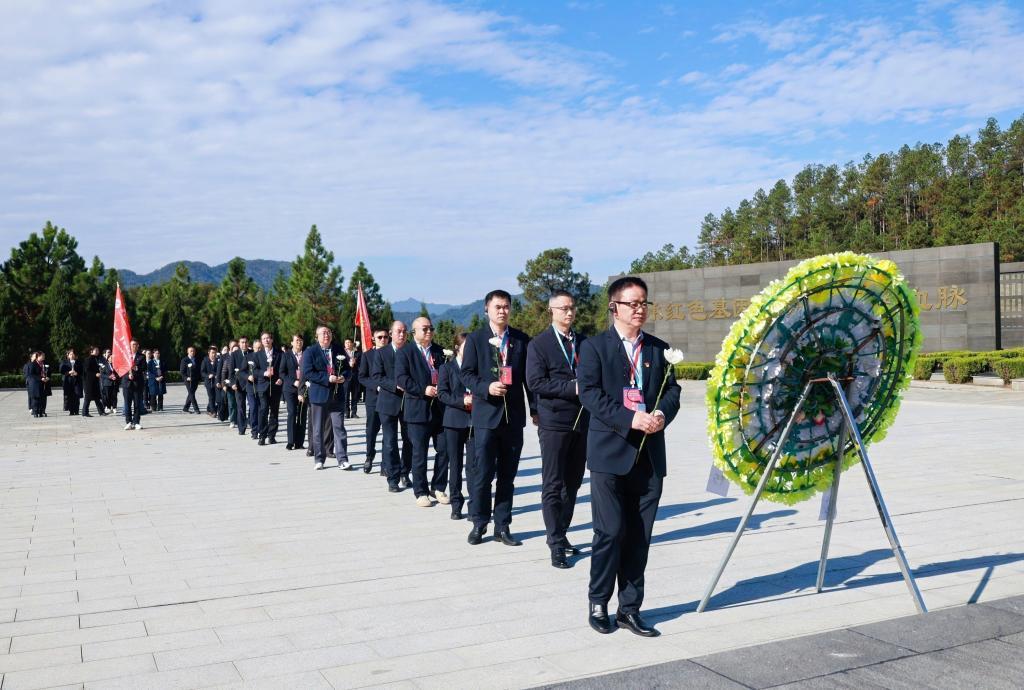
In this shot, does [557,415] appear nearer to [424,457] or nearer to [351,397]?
[424,457]

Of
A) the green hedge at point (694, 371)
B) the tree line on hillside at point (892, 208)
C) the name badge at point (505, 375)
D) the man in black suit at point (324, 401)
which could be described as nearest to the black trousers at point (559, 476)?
the name badge at point (505, 375)

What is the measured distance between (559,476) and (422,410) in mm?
2774

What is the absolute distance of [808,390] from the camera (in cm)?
476

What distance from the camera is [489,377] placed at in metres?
7.00

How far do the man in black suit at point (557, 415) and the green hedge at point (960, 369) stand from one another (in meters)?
20.6

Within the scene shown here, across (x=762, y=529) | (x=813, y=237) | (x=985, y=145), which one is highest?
(x=985, y=145)

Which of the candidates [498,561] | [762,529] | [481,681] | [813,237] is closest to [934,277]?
[762,529]

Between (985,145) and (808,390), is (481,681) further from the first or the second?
(985,145)

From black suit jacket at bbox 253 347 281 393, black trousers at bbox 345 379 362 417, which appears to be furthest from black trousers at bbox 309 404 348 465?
black trousers at bbox 345 379 362 417

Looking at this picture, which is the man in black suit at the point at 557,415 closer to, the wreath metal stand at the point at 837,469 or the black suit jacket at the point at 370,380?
the wreath metal stand at the point at 837,469

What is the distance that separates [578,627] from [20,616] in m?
3.11

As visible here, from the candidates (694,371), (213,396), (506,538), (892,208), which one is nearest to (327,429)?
(506,538)

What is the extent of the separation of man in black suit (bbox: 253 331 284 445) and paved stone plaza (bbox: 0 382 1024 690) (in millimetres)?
3692

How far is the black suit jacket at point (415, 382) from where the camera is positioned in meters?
8.73
